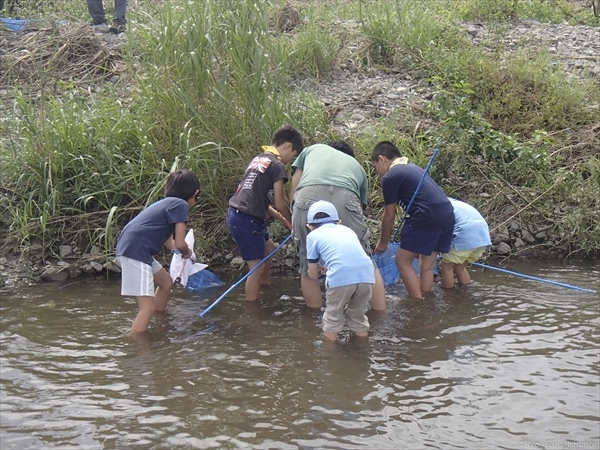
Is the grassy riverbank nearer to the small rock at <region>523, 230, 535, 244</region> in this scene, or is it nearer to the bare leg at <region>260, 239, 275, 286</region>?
the small rock at <region>523, 230, 535, 244</region>

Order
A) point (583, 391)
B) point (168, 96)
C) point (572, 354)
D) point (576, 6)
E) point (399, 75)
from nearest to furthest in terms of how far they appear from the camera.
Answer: point (583, 391) → point (572, 354) → point (168, 96) → point (399, 75) → point (576, 6)

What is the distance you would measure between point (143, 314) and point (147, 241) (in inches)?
21.9

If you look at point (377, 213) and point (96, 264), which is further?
point (377, 213)

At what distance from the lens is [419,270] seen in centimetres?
655

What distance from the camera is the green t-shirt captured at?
5.73 m

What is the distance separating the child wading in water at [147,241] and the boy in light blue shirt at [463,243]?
7.88 ft

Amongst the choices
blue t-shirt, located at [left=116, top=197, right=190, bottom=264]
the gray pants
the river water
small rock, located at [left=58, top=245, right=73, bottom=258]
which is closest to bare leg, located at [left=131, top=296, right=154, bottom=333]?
the river water

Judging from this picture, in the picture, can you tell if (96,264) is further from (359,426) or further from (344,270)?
(359,426)

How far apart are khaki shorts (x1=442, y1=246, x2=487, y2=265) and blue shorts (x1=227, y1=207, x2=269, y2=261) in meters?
1.66

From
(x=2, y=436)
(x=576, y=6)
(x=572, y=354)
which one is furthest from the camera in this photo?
(x=576, y=6)

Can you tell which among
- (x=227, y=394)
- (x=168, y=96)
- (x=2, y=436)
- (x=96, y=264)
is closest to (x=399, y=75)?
(x=168, y=96)

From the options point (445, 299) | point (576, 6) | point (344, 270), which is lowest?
point (445, 299)

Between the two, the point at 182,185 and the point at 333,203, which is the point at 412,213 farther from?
the point at 182,185

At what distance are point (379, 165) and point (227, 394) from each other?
8.45 feet
